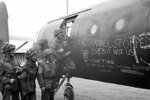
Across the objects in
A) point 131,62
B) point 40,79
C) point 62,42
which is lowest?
point 40,79

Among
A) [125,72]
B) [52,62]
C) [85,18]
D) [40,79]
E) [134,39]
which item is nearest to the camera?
[134,39]

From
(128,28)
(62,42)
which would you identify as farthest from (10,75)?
(128,28)

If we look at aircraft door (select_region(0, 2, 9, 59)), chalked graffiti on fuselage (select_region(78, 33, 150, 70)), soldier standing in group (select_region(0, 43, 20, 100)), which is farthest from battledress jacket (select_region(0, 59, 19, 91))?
aircraft door (select_region(0, 2, 9, 59))

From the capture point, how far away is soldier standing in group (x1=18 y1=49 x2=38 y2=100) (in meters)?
6.96

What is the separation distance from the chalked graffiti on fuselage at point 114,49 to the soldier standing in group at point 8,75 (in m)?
2.23

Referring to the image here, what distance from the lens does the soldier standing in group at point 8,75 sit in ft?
23.0

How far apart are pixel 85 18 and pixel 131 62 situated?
8.84 ft

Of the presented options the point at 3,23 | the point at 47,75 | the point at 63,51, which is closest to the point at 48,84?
the point at 47,75

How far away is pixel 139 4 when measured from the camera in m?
6.25

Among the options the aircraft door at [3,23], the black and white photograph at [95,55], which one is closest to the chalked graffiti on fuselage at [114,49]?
the black and white photograph at [95,55]

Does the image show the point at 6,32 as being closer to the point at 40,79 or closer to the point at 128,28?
the point at 40,79

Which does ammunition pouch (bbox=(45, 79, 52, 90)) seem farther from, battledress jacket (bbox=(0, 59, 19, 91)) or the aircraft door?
the aircraft door

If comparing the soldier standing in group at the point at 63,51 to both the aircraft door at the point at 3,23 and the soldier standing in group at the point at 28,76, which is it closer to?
the soldier standing in group at the point at 28,76

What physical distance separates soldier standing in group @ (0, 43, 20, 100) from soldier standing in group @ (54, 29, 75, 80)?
1713mm
